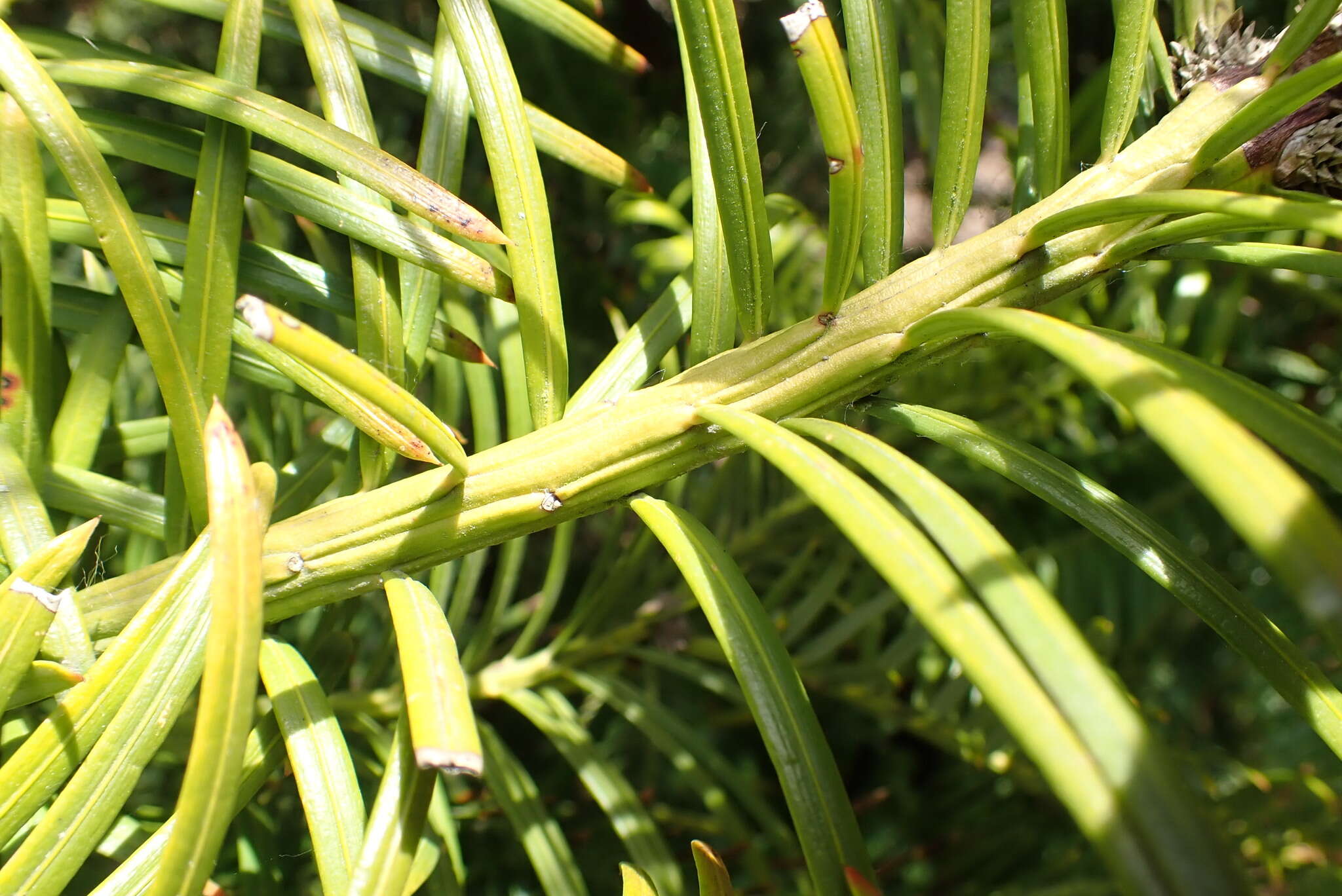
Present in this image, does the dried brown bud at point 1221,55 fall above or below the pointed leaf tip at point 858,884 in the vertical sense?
above

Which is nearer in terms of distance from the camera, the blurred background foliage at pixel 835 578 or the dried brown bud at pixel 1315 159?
the dried brown bud at pixel 1315 159

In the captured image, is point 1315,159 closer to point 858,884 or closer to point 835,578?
point 858,884

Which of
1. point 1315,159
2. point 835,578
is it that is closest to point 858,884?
point 1315,159

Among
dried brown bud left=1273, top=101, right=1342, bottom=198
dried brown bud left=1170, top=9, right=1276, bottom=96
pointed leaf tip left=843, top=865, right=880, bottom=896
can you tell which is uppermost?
dried brown bud left=1170, top=9, right=1276, bottom=96

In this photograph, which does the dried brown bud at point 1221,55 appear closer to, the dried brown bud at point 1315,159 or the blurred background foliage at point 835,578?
the dried brown bud at point 1315,159

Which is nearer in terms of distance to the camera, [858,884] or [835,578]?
[858,884]

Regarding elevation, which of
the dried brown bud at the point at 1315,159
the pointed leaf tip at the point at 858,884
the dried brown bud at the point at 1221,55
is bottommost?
the pointed leaf tip at the point at 858,884

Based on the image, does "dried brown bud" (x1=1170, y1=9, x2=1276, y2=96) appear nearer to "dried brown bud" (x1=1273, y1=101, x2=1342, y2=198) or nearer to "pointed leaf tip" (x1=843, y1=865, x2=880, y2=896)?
"dried brown bud" (x1=1273, y1=101, x2=1342, y2=198)

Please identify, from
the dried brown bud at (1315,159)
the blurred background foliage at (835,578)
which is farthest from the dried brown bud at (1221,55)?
the blurred background foliage at (835,578)

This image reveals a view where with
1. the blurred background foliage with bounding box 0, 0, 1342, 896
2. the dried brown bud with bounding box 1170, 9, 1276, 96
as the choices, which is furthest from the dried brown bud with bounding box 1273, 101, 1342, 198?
the blurred background foliage with bounding box 0, 0, 1342, 896
